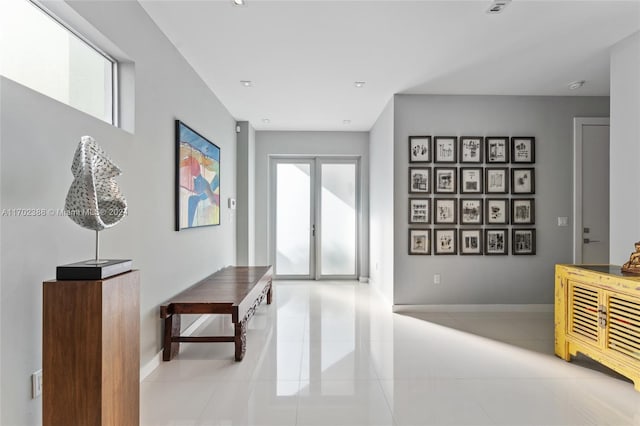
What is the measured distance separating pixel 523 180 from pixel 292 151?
371cm

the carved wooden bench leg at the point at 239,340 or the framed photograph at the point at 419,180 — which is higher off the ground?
the framed photograph at the point at 419,180

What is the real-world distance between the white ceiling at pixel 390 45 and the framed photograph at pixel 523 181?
0.95 meters

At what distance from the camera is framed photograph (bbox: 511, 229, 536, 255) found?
4.76 meters

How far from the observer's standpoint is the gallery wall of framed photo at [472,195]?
4773 mm

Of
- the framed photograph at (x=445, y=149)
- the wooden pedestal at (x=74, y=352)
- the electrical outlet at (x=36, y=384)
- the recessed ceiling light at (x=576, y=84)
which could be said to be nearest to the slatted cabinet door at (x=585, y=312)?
the framed photograph at (x=445, y=149)

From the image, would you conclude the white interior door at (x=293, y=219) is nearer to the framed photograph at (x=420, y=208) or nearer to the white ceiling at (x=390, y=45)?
the white ceiling at (x=390, y=45)

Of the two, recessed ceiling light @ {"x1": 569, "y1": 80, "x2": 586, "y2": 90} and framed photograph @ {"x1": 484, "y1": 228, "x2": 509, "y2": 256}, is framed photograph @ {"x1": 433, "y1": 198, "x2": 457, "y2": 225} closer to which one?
framed photograph @ {"x1": 484, "y1": 228, "x2": 509, "y2": 256}

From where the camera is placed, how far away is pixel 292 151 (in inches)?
270

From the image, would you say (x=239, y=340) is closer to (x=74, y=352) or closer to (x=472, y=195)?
(x=74, y=352)

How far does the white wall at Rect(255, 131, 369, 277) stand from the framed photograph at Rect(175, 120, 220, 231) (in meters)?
2.01

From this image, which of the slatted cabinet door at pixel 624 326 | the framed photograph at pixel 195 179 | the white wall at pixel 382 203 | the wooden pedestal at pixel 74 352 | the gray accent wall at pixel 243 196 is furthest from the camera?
the gray accent wall at pixel 243 196

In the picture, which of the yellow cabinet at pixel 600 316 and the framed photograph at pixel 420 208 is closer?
the yellow cabinet at pixel 600 316

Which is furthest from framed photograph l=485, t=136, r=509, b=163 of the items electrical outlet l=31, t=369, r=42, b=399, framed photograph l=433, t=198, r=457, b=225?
electrical outlet l=31, t=369, r=42, b=399

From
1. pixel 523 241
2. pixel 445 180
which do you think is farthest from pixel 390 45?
pixel 523 241
